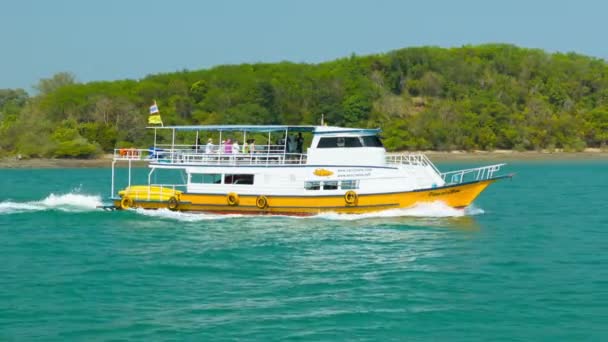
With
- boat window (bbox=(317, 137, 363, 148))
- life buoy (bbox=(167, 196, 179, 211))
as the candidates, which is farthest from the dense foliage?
boat window (bbox=(317, 137, 363, 148))

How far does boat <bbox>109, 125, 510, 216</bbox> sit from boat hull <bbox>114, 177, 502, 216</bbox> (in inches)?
1.6

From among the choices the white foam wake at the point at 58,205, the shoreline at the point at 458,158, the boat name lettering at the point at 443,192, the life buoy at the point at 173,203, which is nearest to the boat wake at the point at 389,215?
the boat name lettering at the point at 443,192

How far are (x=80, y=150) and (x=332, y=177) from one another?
71.4 metres

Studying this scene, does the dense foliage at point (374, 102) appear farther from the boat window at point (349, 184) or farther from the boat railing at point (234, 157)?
the boat window at point (349, 184)

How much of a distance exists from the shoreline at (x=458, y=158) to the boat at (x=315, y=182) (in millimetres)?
62679

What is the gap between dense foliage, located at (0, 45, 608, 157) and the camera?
4417 inches

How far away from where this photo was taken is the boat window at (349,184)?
34.4 metres

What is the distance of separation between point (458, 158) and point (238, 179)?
263 ft

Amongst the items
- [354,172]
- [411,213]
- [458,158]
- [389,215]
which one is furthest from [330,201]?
[458,158]

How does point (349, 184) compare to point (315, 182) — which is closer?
point (349, 184)

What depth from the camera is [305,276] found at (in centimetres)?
2331

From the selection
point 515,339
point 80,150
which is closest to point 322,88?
point 80,150

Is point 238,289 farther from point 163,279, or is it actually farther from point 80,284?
point 80,284

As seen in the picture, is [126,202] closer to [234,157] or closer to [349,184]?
[234,157]
